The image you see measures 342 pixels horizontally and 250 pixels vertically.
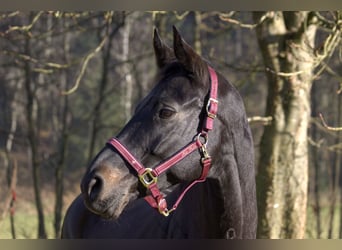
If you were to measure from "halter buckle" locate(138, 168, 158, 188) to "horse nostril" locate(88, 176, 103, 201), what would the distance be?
219 millimetres

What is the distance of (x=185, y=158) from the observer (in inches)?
131

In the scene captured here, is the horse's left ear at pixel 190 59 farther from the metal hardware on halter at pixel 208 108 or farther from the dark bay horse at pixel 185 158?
the metal hardware on halter at pixel 208 108

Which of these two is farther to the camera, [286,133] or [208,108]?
[286,133]

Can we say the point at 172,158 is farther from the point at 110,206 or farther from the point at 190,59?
the point at 190,59

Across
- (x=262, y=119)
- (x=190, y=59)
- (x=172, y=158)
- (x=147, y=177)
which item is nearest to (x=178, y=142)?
(x=172, y=158)

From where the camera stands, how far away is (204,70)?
3.45 meters

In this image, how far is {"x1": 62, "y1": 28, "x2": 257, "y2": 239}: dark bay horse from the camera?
10.6 ft

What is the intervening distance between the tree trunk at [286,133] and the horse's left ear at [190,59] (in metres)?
3.47

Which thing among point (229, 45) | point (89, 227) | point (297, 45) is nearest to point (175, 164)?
point (89, 227)

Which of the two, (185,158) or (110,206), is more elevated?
(185,158)

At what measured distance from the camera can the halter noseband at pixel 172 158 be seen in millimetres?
3246

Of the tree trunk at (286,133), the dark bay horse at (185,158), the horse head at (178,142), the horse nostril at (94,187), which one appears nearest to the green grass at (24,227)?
the tree trunk at (286,133)

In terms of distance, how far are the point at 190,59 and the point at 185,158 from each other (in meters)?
0.52

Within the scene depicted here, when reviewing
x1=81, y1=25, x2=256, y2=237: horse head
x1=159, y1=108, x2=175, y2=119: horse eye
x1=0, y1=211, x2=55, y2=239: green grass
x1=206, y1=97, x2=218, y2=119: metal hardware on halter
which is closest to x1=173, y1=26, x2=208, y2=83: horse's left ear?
x1=81, y1=25, x2=256, y2=237: horse head
